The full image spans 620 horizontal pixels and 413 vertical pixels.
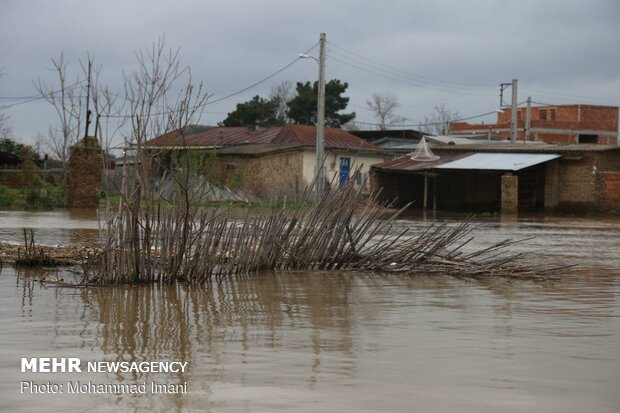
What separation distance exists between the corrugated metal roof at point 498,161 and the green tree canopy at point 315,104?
902 inches

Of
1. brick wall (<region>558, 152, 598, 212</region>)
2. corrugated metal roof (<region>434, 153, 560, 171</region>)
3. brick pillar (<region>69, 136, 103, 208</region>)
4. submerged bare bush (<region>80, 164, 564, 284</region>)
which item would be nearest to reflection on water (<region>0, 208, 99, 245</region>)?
brick pillar (<region>69, 136, 103, 208</region>)

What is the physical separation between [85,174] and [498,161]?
1593cm

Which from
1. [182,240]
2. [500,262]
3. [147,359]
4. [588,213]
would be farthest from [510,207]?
[147,359]

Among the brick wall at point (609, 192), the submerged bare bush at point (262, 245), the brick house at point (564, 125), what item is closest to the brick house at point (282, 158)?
the brick wall at point (609, 192)

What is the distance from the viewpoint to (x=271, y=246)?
1130 cm

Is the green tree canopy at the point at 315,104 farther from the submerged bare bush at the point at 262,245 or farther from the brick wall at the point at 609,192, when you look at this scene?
the submerged bare bush at the point at 262,245

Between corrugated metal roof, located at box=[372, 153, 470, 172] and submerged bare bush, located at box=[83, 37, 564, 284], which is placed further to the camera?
corrugated metal roof, located at box=[372, 153, 470, 172]

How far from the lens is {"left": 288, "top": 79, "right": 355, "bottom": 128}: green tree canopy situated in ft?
194

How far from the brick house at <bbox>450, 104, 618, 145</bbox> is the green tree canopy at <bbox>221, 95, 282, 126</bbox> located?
42.3 ft

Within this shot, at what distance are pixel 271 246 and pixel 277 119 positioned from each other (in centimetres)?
5070

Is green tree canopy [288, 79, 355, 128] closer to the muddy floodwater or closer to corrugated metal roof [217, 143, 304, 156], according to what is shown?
corrugated metal roof [217, 143, 304, 156]

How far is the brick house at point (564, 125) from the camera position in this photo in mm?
58031

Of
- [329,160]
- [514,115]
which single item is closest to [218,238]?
[329,160]

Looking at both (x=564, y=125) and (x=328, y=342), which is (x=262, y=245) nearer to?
(x=328, y=342)
